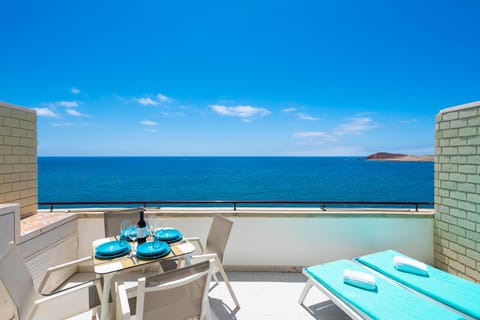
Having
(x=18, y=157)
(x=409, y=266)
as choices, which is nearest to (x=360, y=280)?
(x=409, y=266)

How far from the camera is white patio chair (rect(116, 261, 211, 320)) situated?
107cm

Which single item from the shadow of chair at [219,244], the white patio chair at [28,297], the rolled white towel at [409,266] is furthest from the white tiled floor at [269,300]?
the white patio chair at [28,297]

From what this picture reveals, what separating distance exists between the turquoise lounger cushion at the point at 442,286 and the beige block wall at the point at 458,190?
0.74 m

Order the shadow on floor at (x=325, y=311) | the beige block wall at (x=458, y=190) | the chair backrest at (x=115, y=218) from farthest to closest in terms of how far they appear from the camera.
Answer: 1. the chair backrest at (x=115, y=218)
2. the beige block wall at (x=458, y=190)
3. the shadow on floor at (x=325, y=311)

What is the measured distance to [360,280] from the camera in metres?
1.87

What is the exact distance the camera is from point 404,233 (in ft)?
9.43

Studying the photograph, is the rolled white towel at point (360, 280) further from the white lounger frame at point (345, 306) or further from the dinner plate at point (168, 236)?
the dinner plate at point (168, 236)

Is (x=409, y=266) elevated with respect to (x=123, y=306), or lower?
lower

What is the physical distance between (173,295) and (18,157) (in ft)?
9.18

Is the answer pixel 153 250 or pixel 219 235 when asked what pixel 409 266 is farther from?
pixel 153 250

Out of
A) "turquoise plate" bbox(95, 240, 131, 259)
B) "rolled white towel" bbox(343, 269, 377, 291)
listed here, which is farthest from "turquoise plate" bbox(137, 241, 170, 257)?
"rolled white towel" bbox(343, 269, 377, 291)

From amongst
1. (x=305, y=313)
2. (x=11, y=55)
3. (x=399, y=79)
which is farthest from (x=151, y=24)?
(x=399, y=79)

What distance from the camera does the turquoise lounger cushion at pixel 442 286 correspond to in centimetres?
158

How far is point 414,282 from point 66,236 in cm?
380
